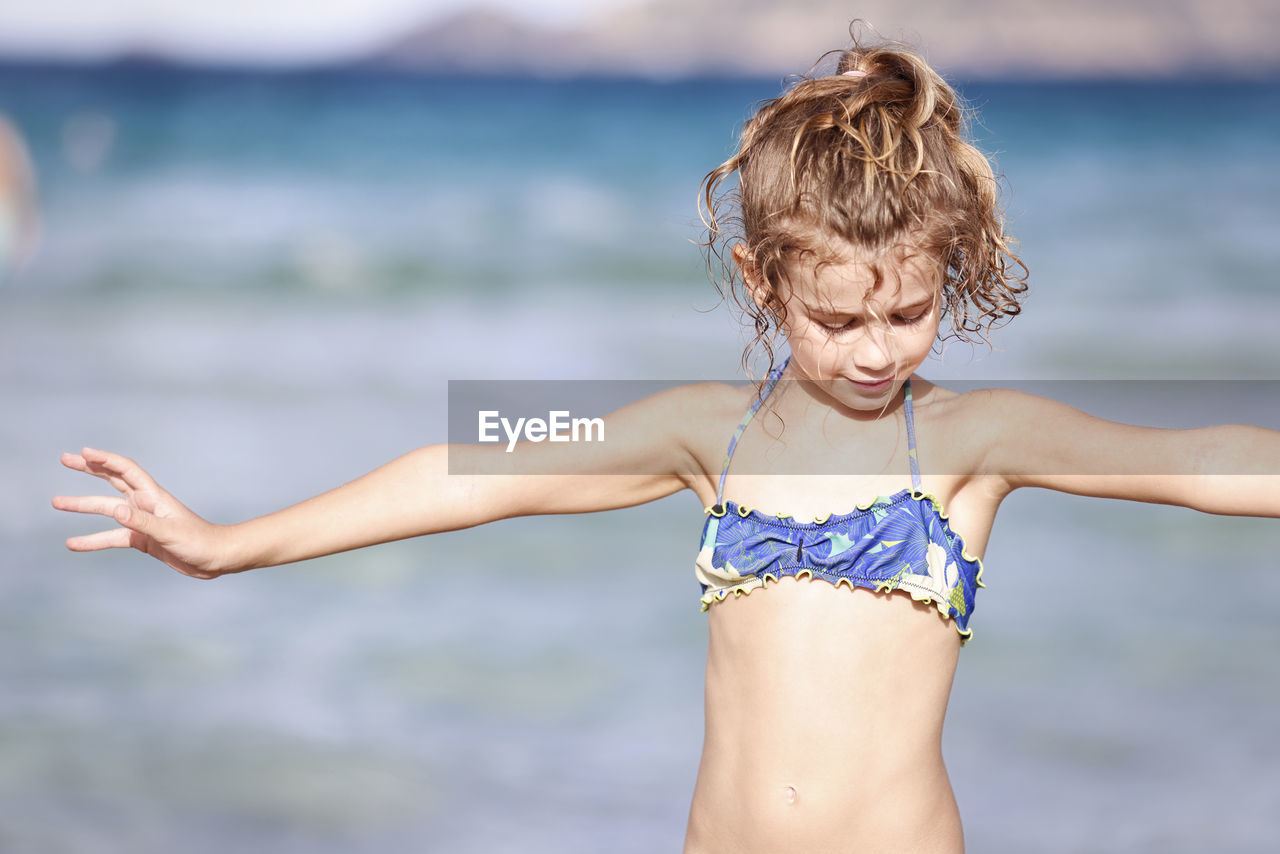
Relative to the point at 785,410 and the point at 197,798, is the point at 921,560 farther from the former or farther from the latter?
the point at 197,798

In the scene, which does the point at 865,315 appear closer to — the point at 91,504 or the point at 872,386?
the point at 872,386

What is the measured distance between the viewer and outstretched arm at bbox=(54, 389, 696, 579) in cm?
137

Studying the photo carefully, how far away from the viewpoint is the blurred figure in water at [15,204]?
6.77 m

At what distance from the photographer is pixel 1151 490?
4.18 ft

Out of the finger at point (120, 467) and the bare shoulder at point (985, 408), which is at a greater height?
the bare shoulder at point (985, 408)

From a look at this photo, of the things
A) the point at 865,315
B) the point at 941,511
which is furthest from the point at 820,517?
the point at 865,315

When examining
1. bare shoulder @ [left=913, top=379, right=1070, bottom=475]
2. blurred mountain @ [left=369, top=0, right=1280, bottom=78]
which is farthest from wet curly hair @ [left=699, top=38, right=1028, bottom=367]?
blurred mountain @ [left=369, top=0, right=1280, bottom=78]

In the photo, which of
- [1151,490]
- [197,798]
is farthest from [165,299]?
[1151,490]

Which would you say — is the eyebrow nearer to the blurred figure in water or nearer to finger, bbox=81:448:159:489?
finger, bbox=81:448:159:489

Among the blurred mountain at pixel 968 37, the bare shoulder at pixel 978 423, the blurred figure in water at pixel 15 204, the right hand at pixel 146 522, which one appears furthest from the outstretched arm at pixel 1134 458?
the blurred mountain at pixel 968 37

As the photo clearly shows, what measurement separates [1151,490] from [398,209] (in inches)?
293

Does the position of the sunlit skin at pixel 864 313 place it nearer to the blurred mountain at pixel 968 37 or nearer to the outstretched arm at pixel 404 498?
the outstretched arm at pixel 404 498

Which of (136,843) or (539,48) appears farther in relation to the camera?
(539,48)

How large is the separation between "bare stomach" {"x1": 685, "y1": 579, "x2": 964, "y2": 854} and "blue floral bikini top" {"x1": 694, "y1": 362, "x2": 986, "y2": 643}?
19mm
